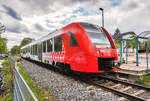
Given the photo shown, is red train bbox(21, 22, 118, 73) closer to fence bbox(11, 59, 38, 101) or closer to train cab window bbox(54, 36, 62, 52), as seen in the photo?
train cab window bbox(54, 36, 62, 52)

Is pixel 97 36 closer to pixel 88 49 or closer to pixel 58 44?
pixel 88 49

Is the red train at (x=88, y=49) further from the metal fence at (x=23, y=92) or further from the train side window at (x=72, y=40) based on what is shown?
the metal fence at (x=23, y=92)

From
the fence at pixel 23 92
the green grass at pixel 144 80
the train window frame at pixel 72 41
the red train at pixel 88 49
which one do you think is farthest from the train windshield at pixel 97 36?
the fence at pixel 23 92

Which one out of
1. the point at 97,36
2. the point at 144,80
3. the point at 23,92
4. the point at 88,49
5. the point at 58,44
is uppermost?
the point at 97,36

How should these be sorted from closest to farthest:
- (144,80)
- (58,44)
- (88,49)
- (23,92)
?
(23,92), (88,49), (144,80), (58,44)

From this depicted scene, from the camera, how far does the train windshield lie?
5902 millimetres

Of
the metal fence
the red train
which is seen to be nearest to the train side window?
the red train

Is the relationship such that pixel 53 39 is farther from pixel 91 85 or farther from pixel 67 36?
pixel 91 85

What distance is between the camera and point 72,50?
251 inches

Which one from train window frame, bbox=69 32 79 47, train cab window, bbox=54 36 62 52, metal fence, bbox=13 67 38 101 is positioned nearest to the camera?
metal fence, bbox=13 67 38 101

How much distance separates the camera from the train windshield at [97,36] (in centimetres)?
590

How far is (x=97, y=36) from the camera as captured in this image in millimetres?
6266

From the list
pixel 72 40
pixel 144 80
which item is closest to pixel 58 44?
pixel 72 40

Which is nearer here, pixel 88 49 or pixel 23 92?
pixel 23 92
